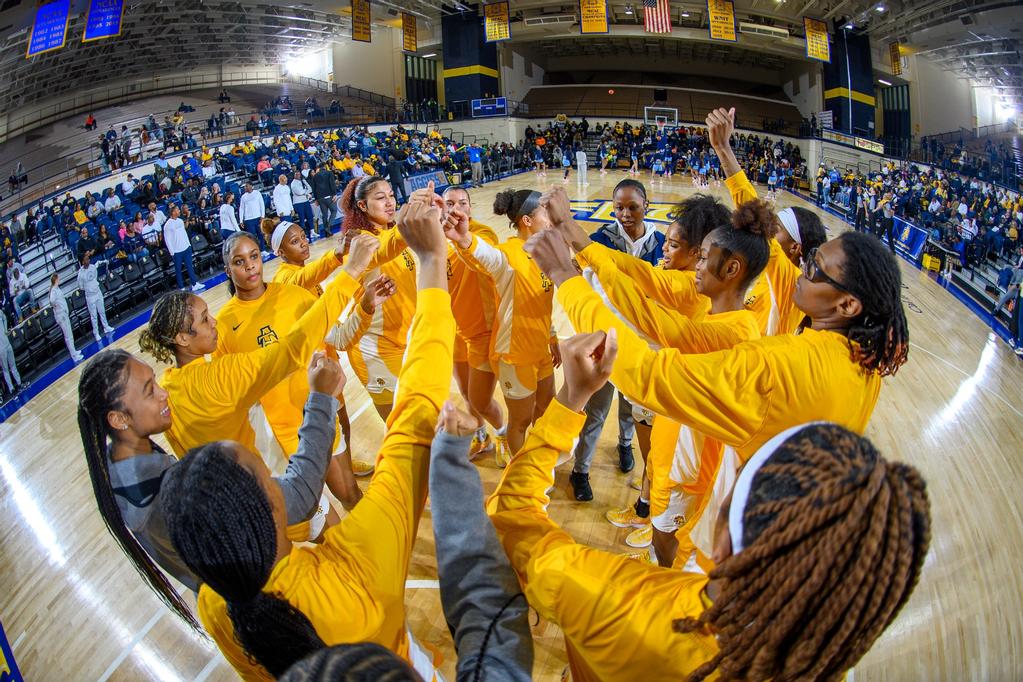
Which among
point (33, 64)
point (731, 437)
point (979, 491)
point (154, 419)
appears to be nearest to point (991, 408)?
point (979, 491)

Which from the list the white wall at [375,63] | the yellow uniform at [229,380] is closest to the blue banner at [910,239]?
the yellow uniform at [229,380]

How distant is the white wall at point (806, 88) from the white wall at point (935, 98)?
3.79m

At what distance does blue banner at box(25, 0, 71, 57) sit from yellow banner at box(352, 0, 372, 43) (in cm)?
981

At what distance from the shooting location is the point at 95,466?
178cm

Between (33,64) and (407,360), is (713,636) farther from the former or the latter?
(33,64)

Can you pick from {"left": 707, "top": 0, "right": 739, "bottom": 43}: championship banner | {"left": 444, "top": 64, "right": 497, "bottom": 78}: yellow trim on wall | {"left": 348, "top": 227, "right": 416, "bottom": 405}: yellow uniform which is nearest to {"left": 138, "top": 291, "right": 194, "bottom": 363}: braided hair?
{"left": 348, "top": 227, "right": 416, "bottom": 405}: yellow uniform

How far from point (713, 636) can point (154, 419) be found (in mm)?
1748

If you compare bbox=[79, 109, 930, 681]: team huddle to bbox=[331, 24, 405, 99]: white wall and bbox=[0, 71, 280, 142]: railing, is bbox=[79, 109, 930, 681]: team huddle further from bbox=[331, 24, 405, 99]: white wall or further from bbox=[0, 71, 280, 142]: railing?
bbox=[331, 24, 405, 99]: white wall

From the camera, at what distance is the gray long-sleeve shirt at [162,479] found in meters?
1.51

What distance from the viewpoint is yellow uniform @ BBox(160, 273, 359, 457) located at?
2203mm

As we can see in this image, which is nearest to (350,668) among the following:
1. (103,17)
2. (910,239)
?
(910,239)

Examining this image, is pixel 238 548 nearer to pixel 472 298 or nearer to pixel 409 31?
pixel 472 298

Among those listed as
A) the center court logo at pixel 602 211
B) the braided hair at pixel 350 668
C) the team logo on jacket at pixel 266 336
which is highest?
the center court logo at pixel 602 211

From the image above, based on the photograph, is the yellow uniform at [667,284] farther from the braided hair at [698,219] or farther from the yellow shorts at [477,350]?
the yellow shorts at [477,350]
